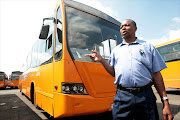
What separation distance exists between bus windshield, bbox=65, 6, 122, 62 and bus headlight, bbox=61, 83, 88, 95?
22.6 inches

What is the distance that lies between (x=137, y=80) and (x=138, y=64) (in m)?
0.20

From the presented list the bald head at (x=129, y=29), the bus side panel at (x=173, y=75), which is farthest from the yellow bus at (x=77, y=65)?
the bus side panel at (x=173, y=75)

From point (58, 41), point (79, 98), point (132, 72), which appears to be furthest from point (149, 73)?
point (58, 41)

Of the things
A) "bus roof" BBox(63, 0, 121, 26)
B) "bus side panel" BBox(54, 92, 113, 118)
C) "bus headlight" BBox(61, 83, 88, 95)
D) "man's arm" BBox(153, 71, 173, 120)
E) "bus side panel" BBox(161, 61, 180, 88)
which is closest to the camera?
"man's arm" BBox(153, 71, 173, 120)

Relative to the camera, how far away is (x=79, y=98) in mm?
2506

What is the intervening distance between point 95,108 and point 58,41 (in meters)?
1.74

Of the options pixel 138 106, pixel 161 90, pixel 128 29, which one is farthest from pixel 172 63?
pixel 138 106

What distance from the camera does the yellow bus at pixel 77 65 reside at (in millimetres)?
2545

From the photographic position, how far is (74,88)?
257cm

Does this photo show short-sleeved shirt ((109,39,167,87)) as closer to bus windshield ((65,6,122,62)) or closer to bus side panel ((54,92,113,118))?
bus side panel ((54,92,113,118))

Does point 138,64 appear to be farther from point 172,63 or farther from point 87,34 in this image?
point 172,63

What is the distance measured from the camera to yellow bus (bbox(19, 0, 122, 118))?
2.54 m

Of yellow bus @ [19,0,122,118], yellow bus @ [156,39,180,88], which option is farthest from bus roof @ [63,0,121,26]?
yellow bus @ [156,39,180,88]

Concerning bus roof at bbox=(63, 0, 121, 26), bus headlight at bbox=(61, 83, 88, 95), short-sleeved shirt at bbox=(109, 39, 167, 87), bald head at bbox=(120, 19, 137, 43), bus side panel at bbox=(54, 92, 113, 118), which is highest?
bus roof at bbox=(63, 0, 121, 26)
